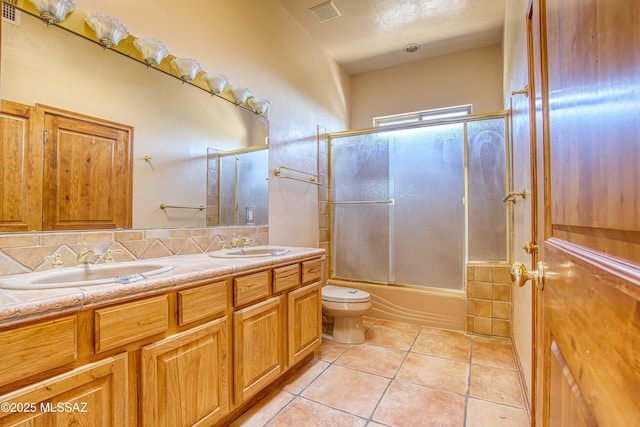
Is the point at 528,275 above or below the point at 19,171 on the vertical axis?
below

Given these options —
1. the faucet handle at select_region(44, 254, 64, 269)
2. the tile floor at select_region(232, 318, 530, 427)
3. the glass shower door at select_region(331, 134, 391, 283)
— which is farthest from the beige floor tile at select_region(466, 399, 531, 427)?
the faucet handle at select_region(44, 254, 64, 269)

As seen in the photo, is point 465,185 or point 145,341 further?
point 465,185

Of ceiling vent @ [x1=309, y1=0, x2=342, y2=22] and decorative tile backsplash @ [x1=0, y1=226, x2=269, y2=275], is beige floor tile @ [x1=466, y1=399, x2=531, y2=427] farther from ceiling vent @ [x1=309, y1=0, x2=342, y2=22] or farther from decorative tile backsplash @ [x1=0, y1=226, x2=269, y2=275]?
ceiling vent @ [x1=309, y1=0, x2=342, y2=22]

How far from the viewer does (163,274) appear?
1.21 m

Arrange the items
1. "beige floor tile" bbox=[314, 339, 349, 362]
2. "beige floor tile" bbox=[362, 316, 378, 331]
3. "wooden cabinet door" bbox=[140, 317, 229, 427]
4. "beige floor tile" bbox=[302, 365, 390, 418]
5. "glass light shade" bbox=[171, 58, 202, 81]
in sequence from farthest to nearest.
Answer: "beige floor tile" bbox=[362, 316, 378, 331] → "beige floor tile" bbox=[314, 339, 349, 362] → "glass light shade" bbox=[171, 58, 202, 81] → "beige floor tile" bbox=[302, 365, 390, 418] → "wooden cabinet door" bbox=[140, 317, 229, 427]

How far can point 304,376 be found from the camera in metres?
1.97

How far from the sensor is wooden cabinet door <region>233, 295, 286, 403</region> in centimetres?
147

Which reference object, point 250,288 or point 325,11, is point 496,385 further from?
point 325,11

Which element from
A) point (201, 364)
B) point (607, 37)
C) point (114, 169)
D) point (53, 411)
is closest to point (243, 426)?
point (201, 364)

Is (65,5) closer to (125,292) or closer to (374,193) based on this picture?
(125,292)

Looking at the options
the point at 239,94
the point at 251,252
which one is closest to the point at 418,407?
the point at 251,252

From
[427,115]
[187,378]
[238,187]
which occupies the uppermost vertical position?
[427,115]

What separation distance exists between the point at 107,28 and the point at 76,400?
1582 millimetres

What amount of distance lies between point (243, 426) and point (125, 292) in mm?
972
